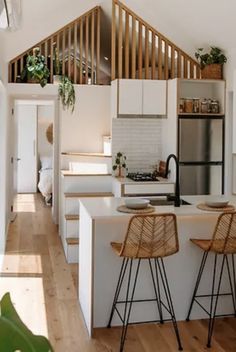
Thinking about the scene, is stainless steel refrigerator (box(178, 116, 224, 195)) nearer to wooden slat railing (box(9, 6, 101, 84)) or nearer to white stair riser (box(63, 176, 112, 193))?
white stair riser (box(63, 176, 112, 193))

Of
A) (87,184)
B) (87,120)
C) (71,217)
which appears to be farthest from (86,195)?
(87,120)

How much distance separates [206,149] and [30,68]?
2.83 metres

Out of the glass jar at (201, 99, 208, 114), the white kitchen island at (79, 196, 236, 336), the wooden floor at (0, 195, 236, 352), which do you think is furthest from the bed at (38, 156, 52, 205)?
the white kitchen island at (79, 196, 236, 336)

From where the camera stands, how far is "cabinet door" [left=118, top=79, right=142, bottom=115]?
20.2 feet

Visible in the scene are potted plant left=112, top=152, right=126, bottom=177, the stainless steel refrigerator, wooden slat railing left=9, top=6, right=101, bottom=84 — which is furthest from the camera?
wooden slat railing left=9, top=6, right=101, bottom=84

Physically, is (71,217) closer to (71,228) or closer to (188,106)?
(71,228)

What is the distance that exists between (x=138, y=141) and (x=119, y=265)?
3249 mm

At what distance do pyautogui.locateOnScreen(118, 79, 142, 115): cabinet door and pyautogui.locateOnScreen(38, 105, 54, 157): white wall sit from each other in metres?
5.39

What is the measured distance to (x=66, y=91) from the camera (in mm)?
6688

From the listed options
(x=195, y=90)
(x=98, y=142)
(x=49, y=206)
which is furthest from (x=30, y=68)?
(x=49, y=206)

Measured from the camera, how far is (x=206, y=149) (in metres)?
6.09

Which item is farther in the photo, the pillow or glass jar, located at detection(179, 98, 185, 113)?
the pillow

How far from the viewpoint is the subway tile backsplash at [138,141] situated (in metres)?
6.50

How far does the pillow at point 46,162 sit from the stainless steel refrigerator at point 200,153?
17.7ft
